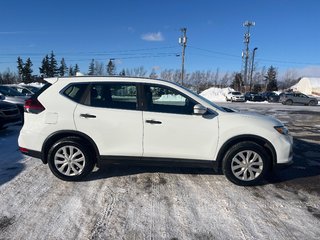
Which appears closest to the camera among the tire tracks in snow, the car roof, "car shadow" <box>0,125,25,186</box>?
the tire tracks in snow

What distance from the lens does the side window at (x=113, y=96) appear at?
468 centimetres

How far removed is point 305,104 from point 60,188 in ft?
117

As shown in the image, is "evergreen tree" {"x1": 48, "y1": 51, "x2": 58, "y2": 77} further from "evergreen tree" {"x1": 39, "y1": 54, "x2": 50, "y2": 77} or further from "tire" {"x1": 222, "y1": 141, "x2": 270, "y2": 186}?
"tire" {"x1": 222, "y1": 141, "x2": 270, "y2": 186}

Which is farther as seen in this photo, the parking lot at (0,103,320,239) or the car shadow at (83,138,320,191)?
the car shadow at (83,138,320,191)

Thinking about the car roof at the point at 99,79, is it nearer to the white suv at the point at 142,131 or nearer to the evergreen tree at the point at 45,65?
the white suv at the point at 142,131

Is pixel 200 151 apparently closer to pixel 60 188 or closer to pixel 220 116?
pixel 220 116

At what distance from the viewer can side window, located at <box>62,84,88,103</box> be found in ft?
15.5

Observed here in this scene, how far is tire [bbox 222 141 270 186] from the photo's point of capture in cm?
465

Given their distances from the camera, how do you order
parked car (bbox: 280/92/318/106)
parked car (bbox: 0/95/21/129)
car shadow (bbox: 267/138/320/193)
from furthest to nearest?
parked car (bbox: 280/92/318/106)
parked car (bbox: 0/95/21/129)
car shadow (bbox: 267/138/320/193)

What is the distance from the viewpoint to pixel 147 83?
4.81 meters

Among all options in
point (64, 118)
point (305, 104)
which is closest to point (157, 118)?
point (64, 118)

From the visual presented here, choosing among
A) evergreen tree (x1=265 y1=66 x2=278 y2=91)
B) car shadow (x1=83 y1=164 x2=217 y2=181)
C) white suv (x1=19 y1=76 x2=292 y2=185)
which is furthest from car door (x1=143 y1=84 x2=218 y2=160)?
evergreen tree (x1=265 y1=66 x2=278 y2=91)

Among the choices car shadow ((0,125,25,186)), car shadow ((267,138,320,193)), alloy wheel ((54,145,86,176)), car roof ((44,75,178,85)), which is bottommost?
car shadow ((0,125,25,186))

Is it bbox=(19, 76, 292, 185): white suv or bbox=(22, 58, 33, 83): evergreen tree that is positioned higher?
bbox=(22, 58, 33, 83): evergreen tree
